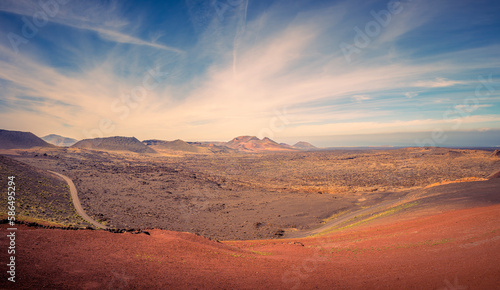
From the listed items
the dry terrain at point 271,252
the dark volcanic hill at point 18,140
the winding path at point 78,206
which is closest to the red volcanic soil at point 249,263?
the dry terrain at point 271,252

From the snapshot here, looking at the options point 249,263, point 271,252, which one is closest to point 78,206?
point 271,252

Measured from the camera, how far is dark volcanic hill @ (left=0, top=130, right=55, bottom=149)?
318ft

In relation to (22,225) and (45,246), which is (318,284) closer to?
(45,246)

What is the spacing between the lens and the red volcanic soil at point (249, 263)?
734 cm

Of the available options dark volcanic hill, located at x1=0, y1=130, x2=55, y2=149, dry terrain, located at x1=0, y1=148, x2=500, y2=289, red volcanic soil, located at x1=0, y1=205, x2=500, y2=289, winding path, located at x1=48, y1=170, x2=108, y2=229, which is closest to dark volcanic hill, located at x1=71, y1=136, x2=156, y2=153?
dark volcanic hill, located at x1=0, y1=130, x2=55, y2=149

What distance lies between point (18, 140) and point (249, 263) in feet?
471

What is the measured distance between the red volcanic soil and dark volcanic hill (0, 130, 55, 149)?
127679 millimetres

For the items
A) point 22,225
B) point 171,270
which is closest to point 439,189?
point 171,270

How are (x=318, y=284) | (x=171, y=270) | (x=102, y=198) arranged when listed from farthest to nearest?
1. (x=102, y=198)
2. (x=171, y=270)
3. (x=318, y=284)

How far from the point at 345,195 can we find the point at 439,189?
13725 millimetres

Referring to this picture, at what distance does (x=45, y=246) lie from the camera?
9164mm

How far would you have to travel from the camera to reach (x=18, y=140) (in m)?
103

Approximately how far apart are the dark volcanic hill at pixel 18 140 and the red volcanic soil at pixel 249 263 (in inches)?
5027

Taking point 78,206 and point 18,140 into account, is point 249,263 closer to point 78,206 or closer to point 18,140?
point 78,206
